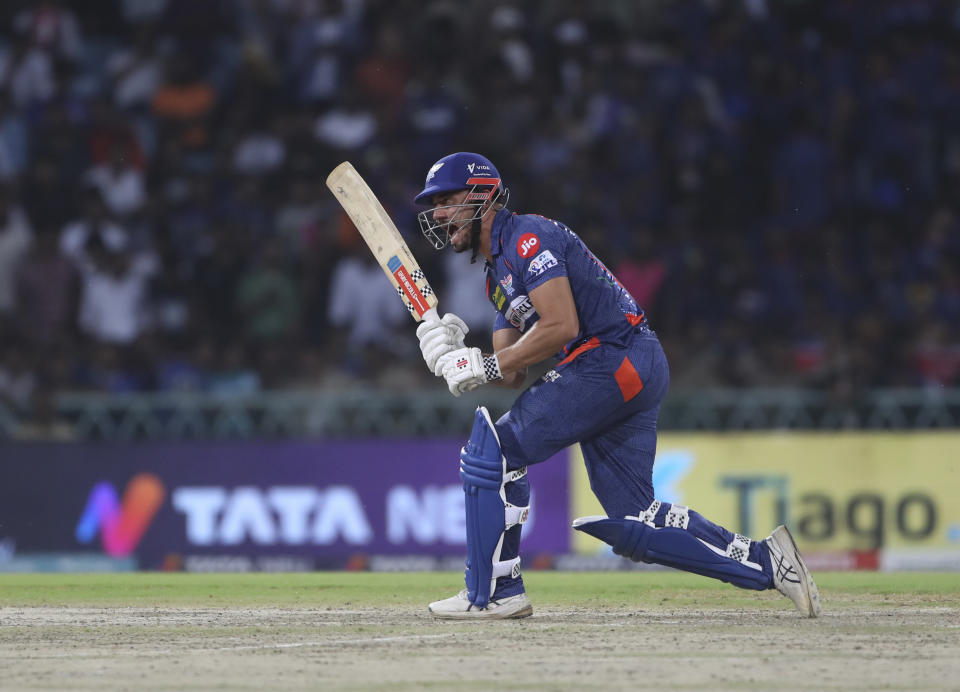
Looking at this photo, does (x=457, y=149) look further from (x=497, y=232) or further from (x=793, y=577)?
(x=793, y=577)

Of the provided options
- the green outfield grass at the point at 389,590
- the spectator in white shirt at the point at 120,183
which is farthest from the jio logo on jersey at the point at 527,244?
the spectator in white shirt at the point at 120,183

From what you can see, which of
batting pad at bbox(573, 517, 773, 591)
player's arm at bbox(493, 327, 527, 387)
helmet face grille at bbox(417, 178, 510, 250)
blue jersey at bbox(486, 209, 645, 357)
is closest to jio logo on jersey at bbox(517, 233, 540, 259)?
blue jersey at bbox(486, 209, 645, 357)

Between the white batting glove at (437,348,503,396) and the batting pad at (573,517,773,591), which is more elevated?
the white batting glove at (437,348,503,396)

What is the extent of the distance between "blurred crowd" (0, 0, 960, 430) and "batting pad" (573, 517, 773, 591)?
6.59m

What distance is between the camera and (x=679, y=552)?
712cm

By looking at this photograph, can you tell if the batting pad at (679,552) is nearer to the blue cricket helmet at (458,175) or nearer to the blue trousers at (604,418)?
the blue trousers at (604,418)

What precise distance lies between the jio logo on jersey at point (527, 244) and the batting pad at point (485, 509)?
0.76m

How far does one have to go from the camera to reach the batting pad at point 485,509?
7039 millimetres

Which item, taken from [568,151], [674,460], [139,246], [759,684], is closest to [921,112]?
[568,151]

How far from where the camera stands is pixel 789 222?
596 inches

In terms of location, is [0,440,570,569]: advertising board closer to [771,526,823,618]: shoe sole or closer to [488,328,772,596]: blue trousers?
[488,328,772,596]: blue trousers

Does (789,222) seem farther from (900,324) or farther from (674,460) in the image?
(674,460)

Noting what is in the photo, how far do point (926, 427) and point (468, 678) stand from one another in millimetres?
8995

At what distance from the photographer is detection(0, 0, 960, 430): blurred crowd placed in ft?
47.1
